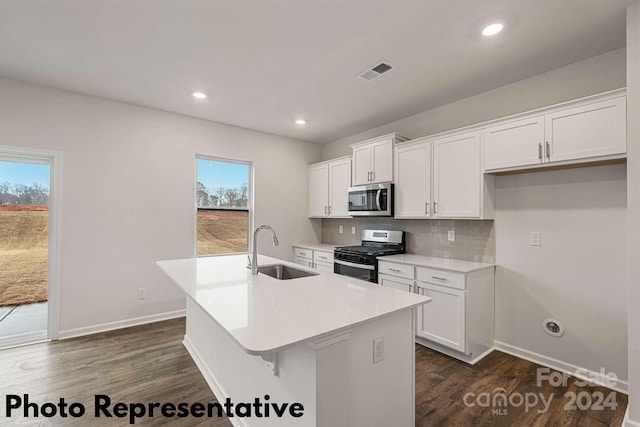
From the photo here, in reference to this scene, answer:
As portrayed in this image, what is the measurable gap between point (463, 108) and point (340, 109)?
1425mm

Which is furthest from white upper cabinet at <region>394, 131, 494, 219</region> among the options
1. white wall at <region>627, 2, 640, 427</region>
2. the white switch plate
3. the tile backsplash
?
white wall at <region>627, 2, 640, 427</region>

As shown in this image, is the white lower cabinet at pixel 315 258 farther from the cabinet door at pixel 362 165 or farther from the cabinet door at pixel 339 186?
the cabinet door at pixel 362 165

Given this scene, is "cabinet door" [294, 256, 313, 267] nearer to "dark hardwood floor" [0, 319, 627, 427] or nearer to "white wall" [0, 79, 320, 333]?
"white wall" [0, 79, 320, 333]

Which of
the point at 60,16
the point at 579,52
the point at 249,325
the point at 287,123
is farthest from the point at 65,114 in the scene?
the point at 579,52

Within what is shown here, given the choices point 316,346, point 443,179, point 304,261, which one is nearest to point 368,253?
point 443,179

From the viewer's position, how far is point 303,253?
187 inches

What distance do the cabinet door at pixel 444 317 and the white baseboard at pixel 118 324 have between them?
3058 millimetres

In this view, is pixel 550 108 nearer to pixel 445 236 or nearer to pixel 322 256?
pixel 445 236

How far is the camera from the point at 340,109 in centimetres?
365

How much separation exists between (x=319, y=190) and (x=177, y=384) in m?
3.36

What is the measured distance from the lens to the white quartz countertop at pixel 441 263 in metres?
2.74

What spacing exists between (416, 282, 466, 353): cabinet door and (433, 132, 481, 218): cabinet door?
2.64 ft

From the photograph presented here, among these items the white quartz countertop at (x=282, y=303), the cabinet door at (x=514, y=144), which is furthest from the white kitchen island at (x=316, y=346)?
the cabinet door at (x=514, y=144)

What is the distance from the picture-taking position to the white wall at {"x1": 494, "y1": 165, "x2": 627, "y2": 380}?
2309 mm
